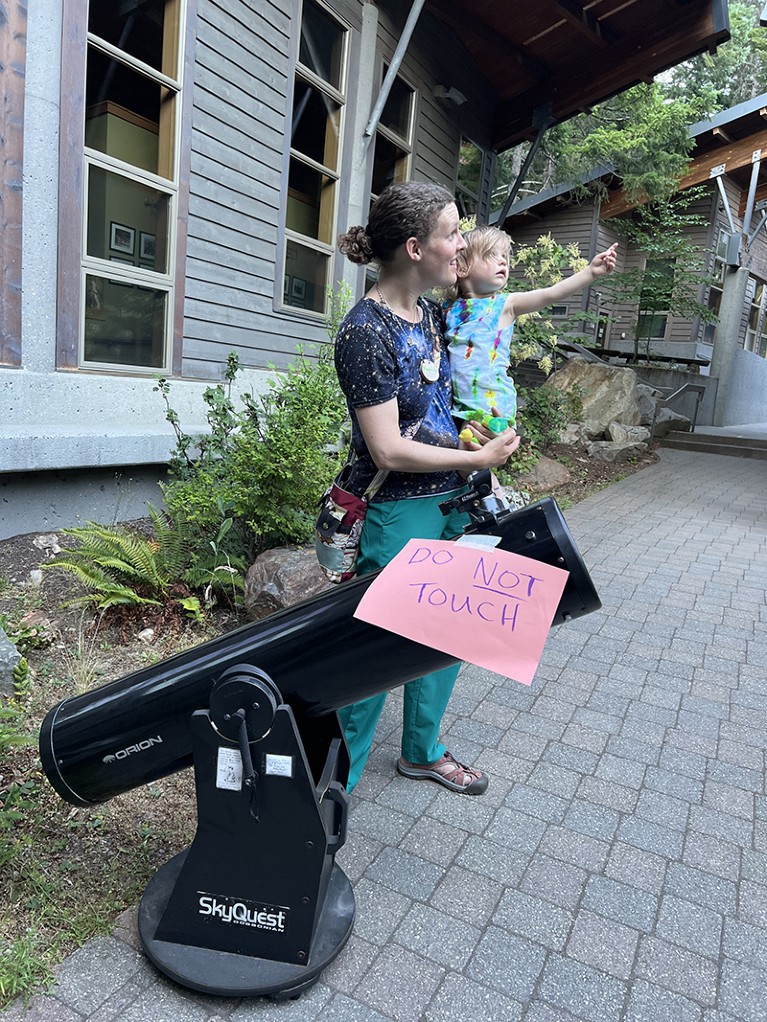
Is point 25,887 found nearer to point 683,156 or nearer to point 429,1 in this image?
point 429,1

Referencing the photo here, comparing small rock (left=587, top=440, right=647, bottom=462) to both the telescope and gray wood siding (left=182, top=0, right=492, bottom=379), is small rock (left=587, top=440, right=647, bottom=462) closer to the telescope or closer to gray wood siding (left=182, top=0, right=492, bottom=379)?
gray wood siding (left=182, top=0, right=492, bottom=379)

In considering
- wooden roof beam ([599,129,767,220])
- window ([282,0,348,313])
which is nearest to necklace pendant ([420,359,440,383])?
window ([282,0,348,313])

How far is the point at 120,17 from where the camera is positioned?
15.1ft

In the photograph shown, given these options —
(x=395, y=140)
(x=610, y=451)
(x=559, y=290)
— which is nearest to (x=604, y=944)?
(x=559, y=290)

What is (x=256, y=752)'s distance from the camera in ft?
4.96

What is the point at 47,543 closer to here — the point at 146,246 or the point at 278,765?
the point at 146,246

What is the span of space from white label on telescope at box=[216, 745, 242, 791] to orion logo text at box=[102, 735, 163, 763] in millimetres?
203

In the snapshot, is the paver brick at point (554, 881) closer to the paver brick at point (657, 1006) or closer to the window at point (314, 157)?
the paver brick at point (657, 1006)

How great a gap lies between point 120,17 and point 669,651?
529 cm

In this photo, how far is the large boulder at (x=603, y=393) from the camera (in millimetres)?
11398

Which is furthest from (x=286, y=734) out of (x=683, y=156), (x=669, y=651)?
(x=683, y=156)

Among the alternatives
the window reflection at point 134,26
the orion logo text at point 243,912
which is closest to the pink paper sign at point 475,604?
the orion logo text at point 243,912

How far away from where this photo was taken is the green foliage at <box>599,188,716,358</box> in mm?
15055

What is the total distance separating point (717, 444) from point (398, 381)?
40.4 feet
